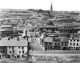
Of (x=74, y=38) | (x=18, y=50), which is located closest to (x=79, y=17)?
(x=74, y=38)

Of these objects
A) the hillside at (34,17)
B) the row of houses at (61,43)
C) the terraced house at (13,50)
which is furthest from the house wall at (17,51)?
the hillside at (34,17)

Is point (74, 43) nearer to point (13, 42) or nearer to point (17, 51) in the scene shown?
point (17, 51)

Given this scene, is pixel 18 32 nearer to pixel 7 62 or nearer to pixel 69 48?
pixel 7 62

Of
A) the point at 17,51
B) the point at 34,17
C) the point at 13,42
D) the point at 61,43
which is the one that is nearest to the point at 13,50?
the point at 17,51

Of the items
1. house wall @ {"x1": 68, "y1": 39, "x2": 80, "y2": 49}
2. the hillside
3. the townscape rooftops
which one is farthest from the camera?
the hillside

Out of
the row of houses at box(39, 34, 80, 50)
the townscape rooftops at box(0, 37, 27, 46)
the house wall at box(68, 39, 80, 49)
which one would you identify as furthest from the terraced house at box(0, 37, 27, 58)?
the house wall at box(68, 39, 80, 49)

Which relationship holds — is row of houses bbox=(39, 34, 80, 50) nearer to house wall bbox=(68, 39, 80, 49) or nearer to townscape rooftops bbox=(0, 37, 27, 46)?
house wall bbox=(68, 39, 80, 49)

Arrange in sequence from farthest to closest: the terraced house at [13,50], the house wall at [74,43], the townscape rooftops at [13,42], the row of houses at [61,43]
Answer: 1. the house wall at [74,43]
2. the row of houses at [61,43]
3. the townscape rooftops at [13,42]
4. the terraced house at [13,50]

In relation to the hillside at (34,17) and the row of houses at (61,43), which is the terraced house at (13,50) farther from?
the hillside at (34,17)

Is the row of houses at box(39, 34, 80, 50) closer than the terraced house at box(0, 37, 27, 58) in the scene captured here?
No
